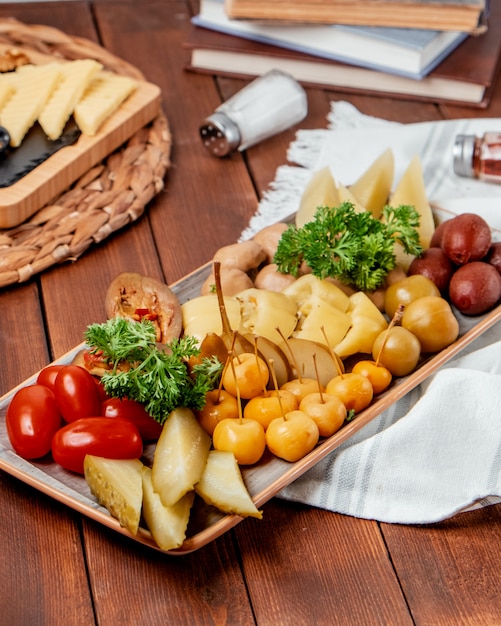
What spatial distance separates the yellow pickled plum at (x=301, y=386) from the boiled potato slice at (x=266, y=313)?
10 cm

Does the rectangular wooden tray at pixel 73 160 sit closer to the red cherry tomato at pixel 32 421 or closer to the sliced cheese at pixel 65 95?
the sliced cheese at pixel 65 95

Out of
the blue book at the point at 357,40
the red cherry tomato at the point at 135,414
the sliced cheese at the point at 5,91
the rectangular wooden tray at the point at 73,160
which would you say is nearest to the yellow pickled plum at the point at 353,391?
the red cherry tomato at the point at 135,414

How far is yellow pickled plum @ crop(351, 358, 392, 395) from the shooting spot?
1.38 meters

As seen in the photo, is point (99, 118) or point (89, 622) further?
point (99, 118)

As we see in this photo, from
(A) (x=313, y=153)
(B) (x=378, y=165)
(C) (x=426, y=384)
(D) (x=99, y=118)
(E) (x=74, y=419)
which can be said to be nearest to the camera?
(E) (x=74, y=419)

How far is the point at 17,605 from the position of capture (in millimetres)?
1156

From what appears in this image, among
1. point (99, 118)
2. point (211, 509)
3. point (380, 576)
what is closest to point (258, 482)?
point (211, 509)

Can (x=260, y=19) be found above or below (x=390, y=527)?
above

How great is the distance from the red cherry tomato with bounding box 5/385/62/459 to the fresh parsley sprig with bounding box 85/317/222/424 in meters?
0.08

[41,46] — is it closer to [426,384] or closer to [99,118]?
[99,118]

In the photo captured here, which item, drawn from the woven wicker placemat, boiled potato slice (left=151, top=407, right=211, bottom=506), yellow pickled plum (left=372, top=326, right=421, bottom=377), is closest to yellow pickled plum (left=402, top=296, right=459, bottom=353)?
yellow pickled plum (left=372, top=326, right=421, bottom=377)

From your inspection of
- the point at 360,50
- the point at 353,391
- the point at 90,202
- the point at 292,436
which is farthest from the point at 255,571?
the point at 360,50

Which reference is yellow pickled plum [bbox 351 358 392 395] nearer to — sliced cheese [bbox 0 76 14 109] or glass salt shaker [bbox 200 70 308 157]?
glass salt shaker [bbox 200 70 308 157]

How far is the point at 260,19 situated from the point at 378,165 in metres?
0.66
